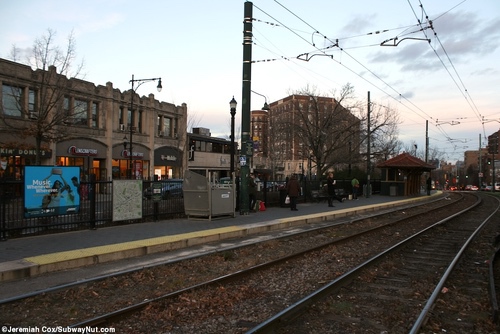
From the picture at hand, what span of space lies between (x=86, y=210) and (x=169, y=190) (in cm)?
346

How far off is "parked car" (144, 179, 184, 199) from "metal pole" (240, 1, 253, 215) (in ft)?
9.15

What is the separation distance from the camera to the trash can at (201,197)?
14039 mm

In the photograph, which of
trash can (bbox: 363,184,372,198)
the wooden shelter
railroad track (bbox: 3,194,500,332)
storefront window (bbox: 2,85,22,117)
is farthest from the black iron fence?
the wooden shelter

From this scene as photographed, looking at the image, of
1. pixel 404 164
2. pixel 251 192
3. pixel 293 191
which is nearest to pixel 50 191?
pixel 251 192

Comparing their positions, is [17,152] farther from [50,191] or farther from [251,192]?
[50,191]

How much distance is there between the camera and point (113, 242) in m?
9.65

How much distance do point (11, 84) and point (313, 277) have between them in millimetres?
26527

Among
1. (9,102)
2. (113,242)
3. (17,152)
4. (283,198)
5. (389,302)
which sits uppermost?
(9,102)

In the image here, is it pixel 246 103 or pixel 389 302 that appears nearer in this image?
pixel 389 302

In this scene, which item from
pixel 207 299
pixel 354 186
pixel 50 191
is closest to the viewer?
pixel 207 299

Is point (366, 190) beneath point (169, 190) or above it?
beneath

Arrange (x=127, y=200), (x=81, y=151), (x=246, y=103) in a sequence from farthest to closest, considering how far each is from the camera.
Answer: (x=81, y=151) < (x=246, y=103) < (x=127, y=200)

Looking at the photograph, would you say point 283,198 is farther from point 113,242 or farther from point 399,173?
point 399,173

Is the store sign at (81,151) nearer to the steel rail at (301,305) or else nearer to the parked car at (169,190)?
the parked car at (169,190)
